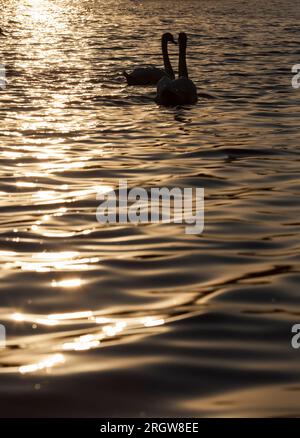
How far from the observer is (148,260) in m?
8.70

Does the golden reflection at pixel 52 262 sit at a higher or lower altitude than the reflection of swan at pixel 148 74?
lower

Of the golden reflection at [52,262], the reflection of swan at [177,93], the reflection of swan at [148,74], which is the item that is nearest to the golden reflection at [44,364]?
the golden reflection at [52,262]

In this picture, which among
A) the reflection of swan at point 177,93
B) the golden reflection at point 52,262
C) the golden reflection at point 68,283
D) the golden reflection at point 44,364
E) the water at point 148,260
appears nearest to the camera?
the water at point 148,260

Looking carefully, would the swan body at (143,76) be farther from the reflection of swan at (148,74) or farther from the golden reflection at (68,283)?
the golden reflection at (68,283)

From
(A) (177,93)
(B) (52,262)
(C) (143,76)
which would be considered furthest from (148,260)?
(C) (143,76)

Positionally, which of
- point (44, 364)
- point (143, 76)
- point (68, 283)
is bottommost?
point (44, 364)

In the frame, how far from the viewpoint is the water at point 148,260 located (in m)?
5.86

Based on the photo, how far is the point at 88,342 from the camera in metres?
6.55

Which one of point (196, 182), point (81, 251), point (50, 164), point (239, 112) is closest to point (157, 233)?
point (81, 251)

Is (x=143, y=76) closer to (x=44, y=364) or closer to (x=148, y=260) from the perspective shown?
(x=148, y=260)

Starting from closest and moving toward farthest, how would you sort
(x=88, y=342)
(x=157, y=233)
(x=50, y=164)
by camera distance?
(x=88, y=342), (x=157, y=233), (x=50, y=164)

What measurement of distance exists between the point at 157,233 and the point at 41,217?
128 cm
